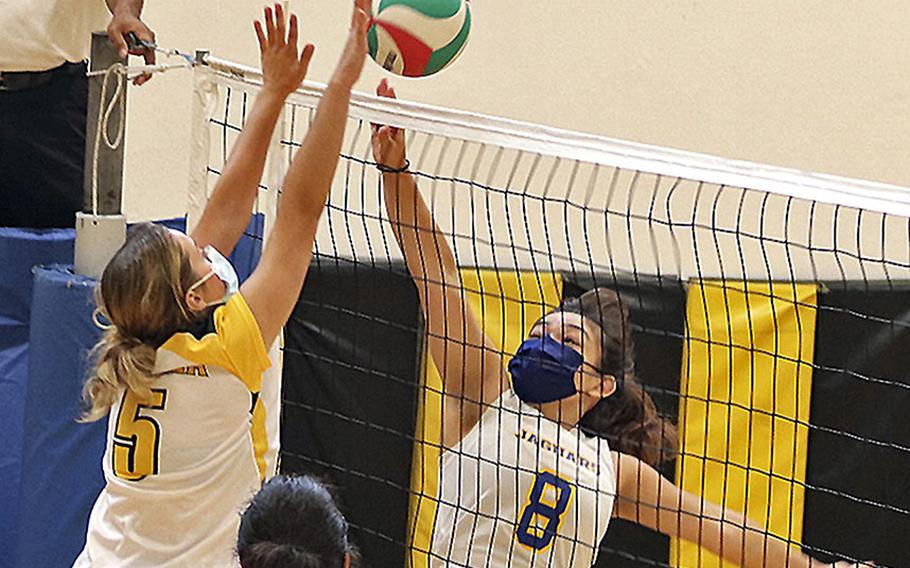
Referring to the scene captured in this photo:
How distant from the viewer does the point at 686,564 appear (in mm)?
5012

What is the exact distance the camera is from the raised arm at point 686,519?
116 inches

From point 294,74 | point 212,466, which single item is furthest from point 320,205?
point 212,466

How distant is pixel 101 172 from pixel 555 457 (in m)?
1.46

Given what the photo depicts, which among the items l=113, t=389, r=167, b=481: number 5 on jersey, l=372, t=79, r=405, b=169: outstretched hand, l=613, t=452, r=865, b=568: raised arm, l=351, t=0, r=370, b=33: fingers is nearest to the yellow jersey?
l=113, t=389, r=167, b=481: number 5 on jersey

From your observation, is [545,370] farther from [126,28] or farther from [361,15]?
[126,28]

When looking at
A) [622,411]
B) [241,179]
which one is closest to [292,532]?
[241,179]

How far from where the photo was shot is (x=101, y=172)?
3.62 meters

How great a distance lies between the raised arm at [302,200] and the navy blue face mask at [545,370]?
18.9 inches

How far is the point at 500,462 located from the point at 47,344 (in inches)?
48.8

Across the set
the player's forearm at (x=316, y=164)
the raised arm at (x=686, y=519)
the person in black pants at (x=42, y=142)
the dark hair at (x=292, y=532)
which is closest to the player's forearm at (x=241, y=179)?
the player's forearm at (x=316, y=164)

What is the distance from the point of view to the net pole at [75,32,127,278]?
11.7 feet

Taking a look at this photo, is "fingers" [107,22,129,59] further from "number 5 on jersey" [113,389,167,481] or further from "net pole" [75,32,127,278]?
"number 5 on jersey" [113,389,167,481]

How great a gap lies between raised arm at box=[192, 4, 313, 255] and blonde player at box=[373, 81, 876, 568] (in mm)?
296

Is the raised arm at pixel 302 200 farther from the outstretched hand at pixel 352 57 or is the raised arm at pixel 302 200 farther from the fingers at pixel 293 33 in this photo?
the fingers at pixel 293 33
